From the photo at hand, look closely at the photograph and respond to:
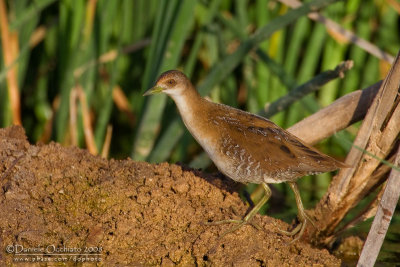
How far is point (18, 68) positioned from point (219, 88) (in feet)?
6.02

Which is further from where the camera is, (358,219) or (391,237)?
(391,237)

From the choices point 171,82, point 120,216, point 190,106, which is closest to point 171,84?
point 171,82

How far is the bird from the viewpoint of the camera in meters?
3.66

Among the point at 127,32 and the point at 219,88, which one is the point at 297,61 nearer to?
the point at 219,88

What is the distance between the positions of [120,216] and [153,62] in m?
1.86

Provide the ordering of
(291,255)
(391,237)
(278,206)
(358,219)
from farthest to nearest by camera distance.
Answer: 1. (278,206)
2. (391,237)
3. (358,219)
4. (291,255)

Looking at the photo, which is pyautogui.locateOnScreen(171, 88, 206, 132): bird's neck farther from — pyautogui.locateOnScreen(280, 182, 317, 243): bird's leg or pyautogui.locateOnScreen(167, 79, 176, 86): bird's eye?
pyautogui.locateOnScreen(280, 182, 317, 243): bird's leg

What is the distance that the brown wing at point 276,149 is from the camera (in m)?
3.68

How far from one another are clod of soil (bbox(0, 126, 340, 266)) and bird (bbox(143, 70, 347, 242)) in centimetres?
14

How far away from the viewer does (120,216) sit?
350 cm

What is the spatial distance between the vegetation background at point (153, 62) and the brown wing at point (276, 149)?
3.73 ft

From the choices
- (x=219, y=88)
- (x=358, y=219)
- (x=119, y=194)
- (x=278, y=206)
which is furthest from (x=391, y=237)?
(x=219, y=88)

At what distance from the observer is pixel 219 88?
6547 mm

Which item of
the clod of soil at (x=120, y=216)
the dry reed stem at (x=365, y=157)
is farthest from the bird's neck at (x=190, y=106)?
the dry reed stem at (x=365, y=157)
